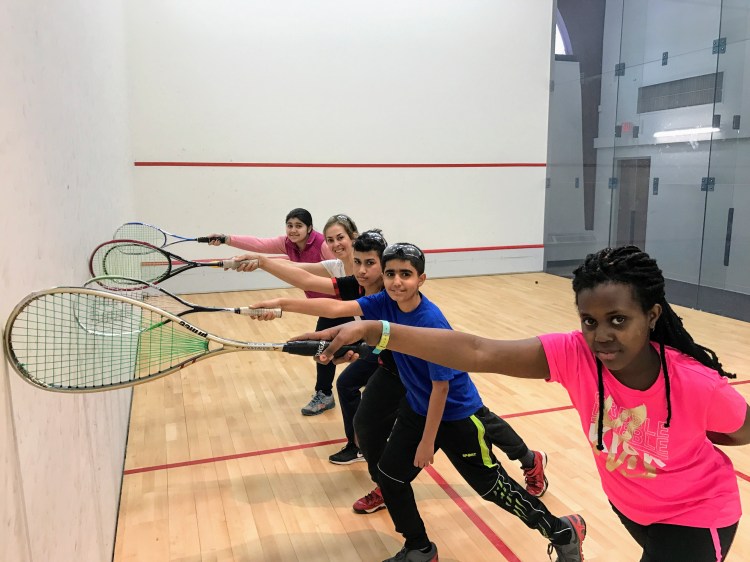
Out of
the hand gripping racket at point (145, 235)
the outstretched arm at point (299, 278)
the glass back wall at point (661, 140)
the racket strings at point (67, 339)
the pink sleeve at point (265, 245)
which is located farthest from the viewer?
the glass back wall at point (661, 140)

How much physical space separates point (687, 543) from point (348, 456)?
150 centimetres

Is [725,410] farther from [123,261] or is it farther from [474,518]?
[123,261]

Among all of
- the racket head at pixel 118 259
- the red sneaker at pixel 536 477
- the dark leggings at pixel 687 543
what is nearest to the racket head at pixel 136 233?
the racket head at pixel 118 259

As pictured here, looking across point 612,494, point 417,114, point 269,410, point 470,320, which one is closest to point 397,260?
point 612,494

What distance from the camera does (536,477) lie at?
2107mm

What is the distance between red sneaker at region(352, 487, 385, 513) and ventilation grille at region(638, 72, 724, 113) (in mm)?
4735

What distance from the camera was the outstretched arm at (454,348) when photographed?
109 centimetres

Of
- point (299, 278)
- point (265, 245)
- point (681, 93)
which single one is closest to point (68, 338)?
point (299, 278)

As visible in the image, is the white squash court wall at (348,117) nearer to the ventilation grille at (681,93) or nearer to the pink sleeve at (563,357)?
the ventilation grille at (681,93)

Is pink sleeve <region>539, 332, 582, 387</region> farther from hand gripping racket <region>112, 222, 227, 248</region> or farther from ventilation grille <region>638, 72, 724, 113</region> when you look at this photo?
ventilation grille <region>638, 72, 724, 113</region>

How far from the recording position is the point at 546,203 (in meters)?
7.36

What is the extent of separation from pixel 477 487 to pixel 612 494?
534 mm

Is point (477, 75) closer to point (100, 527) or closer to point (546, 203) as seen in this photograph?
point (546, 203)

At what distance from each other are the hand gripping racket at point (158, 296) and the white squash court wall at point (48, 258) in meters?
0.09
